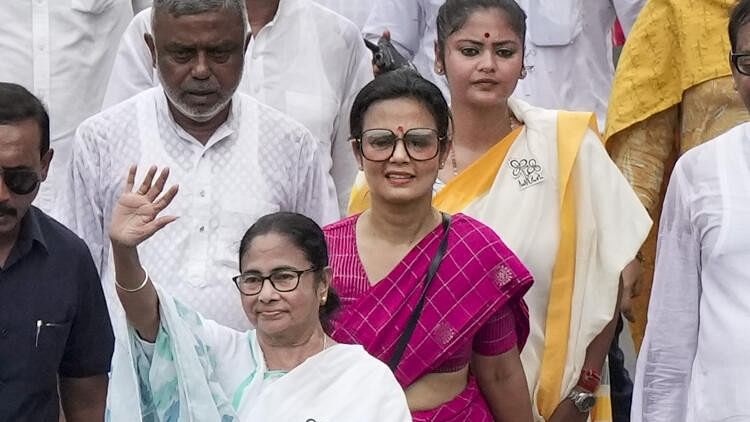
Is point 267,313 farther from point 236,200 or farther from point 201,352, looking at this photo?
point 236,200

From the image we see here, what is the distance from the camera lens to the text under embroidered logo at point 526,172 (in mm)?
5867

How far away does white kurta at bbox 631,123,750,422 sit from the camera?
4.65 m

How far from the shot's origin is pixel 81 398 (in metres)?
5.20

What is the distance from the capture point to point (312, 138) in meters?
5.91

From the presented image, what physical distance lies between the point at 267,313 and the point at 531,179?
1269 mm

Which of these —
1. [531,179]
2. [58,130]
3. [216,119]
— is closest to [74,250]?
[216,119]

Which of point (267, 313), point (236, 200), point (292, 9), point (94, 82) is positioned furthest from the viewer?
point (94, 82)

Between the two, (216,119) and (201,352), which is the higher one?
(216,119)

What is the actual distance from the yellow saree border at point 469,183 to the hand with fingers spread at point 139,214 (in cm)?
110

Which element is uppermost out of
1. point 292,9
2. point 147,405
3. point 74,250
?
point 292,9

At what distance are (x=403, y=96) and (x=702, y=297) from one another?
1070mm

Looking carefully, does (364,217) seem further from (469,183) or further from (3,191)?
(3,191)

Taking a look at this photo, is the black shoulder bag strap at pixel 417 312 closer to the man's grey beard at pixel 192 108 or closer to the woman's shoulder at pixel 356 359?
the woman's shoulder at pixel 356 359

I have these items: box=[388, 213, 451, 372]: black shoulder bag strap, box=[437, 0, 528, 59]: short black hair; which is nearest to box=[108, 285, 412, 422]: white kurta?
box=[388, 213, 451, 372]: black shoulder bag strap
